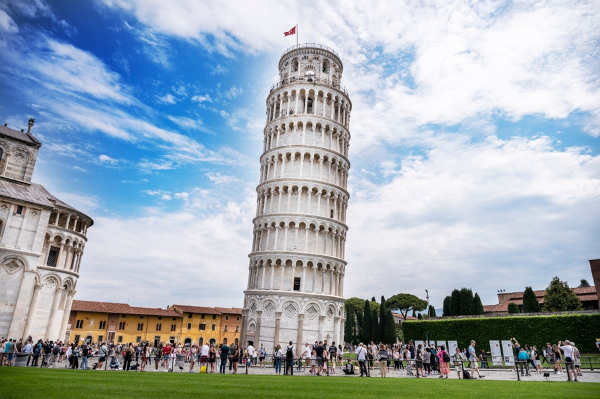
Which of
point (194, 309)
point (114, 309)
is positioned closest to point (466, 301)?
point (194, 309)

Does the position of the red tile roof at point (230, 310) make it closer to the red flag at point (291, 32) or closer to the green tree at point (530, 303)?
the green tree at point (530, 303)

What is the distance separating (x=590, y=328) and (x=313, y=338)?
25.7 metres

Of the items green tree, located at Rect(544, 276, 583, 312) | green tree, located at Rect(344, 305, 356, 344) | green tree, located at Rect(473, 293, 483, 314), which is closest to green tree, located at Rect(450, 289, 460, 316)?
green tree, located at Rect(473, 293, 483, 314)

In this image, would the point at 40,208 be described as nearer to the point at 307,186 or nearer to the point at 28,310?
the point at 28,310

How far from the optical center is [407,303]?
104m

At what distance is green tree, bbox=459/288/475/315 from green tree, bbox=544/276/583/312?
11.0 metres

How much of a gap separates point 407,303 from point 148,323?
64248mm

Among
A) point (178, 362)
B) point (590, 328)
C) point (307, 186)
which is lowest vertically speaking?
point (178, 362)

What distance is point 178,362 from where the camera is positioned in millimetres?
25156

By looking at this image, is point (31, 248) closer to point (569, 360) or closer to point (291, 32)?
point (291, 32)

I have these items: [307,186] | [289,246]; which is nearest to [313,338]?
[289,246]

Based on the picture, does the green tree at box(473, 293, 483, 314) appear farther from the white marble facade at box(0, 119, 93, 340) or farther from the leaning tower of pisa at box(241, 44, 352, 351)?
the white marble facade at box(0, 119, 93, 340)

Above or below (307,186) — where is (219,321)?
below

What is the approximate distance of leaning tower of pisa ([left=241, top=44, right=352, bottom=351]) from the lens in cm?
4344
